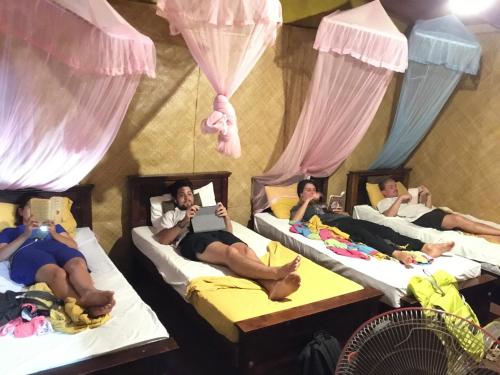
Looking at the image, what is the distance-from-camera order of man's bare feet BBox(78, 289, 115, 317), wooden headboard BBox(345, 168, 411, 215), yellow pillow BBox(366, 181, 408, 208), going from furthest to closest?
wooden headboard BBox(345, 168, 411, 215)
yellow pillow BBox(366, 181, 408, 208)
man's bare feet BBox(78, 289, 115, 317)

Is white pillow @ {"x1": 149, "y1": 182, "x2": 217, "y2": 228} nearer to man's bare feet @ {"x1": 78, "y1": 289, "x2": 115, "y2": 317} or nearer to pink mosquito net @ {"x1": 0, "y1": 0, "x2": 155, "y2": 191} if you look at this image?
pink mosquito net @ {"x1": 0, "y1": 0, "x2": 155, "y2": 191}

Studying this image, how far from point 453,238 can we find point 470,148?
1313 mm

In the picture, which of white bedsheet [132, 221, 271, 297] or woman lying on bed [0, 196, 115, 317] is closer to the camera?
woman lying on bed [0, 196, 115, 317]

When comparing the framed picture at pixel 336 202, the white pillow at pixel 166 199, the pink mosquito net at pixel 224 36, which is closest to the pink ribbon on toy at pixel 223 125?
the pink mosquito net at pixel 224 36

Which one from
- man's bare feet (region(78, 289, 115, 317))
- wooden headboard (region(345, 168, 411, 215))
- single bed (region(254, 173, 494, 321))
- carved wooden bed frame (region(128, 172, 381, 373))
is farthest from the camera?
wooden headboard (region(345, 168, 411, 215))

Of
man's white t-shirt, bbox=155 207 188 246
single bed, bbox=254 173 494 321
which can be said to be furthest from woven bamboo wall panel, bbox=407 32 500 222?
man's white t-shirt, bbox=155 207 188 246

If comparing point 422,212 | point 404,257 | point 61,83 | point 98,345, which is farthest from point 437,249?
point 61,83

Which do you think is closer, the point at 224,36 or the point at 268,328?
the point at 268,328

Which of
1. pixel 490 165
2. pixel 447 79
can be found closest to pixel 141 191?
pixel 447 79

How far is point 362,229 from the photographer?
3326 millimetres

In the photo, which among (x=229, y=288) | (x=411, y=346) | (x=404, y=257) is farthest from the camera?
(x=404, y=257)

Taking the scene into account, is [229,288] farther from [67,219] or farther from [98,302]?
[67,219]

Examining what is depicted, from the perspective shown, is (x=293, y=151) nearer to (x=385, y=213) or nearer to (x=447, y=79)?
(x=385, y=213)

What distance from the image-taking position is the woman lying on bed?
190cm
